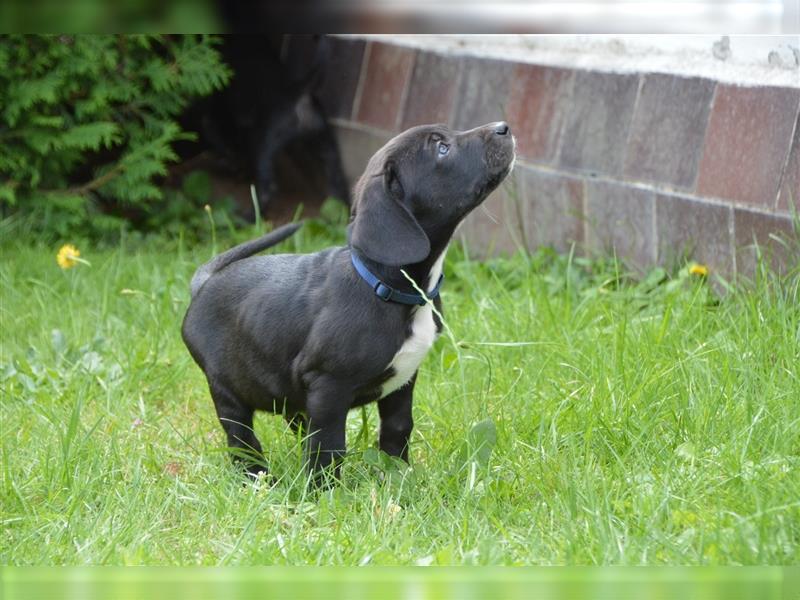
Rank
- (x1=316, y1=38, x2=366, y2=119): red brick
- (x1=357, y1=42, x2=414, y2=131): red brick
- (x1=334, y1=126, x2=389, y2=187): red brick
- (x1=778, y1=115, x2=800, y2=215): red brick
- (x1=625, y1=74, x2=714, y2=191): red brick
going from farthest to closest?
(x1=316, y1=38, x2=366, y2=119): red brick < (x1=334, y1=126, x2=389, y2=187): red brick < (x1=357, y1=42, x2=414, y2=131): red brick < (x1=625, y1=74, x2=714, y2=191): red brick < (x1=778, y1=115, x2=800, y2=215): red brick

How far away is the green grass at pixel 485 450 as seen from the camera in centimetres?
217

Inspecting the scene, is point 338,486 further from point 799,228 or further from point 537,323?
point 799,228

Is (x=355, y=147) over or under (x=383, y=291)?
under

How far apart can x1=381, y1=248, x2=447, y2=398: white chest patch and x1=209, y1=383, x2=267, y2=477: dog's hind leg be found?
1.46 ft

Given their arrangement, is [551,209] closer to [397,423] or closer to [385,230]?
[397,423]

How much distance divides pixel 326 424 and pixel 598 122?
7.99 feet

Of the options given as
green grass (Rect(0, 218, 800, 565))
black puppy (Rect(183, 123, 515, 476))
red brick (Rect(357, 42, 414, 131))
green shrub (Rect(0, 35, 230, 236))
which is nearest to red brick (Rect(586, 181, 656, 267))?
green grass (Rect(0, 218, 800, 565))

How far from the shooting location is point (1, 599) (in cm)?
65

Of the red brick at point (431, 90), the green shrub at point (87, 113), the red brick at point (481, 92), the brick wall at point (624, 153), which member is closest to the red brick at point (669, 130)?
the brick wall at point (624, 153)

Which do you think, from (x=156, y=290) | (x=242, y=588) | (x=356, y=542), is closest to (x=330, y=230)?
(x=156, y=290)

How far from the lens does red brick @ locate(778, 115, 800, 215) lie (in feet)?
11.9

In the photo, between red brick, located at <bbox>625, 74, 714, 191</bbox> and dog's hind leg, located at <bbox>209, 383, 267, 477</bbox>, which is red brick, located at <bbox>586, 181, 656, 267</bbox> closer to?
red brick, located at <bbox>625, 74, 714, 191</bbox>

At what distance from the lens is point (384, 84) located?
18.5ft

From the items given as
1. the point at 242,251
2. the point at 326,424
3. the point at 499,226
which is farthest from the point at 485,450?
the point at 499,226
